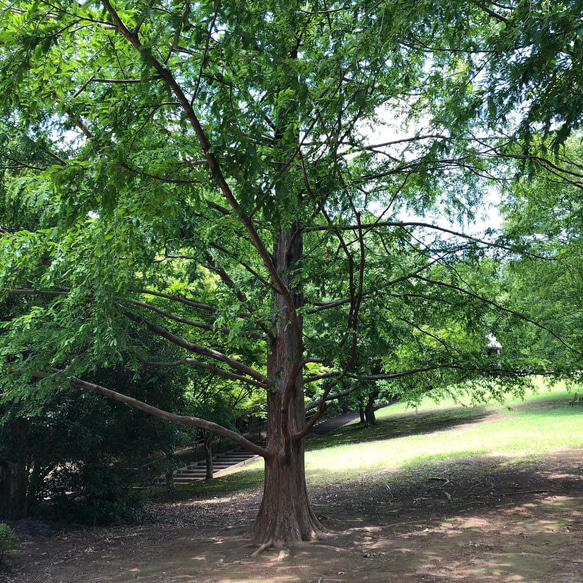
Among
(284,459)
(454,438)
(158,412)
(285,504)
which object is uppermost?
(158,412)

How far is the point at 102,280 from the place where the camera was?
6.12m

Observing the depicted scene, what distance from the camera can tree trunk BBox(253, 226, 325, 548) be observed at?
8.13 meters

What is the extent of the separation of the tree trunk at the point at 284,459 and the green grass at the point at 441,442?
469cm

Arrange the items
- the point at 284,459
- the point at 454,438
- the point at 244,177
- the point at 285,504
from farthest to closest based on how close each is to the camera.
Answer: the point at 454,438
the point at 284,459
the point at 285,504
the point at 244,177

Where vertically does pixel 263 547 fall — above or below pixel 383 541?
above

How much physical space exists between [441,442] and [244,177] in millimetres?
17963

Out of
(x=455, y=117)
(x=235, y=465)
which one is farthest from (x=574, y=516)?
(x=235, y=465)

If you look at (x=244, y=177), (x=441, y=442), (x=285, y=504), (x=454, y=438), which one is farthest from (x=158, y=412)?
(x=454, y=438)

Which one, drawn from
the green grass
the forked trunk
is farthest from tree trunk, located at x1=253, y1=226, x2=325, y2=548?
the green grass

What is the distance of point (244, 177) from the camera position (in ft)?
13.2

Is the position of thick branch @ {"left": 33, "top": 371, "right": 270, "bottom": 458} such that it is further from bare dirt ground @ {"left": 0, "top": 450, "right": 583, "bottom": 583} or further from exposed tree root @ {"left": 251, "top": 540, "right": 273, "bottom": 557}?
bare dirt ground @ {"left": 0, "top": 450, "right": 583, "bottom": 583}

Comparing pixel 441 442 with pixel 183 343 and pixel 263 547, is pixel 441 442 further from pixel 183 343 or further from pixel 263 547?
pixel 183 343

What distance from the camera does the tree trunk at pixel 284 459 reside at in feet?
26.7

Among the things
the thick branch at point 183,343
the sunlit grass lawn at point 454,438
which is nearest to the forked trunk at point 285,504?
the thick branch at point 183,343
